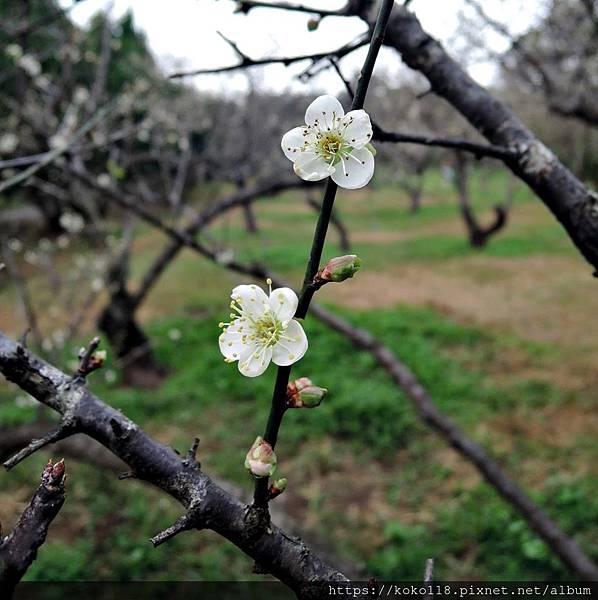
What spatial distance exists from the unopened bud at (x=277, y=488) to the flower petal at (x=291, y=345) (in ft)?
0.59

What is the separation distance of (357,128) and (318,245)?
6.9 inches

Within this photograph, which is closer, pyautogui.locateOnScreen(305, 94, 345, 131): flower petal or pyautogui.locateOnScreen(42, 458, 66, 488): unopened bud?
pyautogui.locateOnScreen(42, 458, 66, 488): unopened bud

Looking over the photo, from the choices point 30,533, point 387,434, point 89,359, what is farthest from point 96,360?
point 387,434

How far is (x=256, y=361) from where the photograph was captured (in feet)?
2.54

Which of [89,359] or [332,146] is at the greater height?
[332,146]

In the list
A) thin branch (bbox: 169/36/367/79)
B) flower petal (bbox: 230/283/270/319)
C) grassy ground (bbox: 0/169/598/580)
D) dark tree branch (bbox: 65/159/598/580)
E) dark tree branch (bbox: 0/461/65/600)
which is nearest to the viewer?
dark tree branch (bbox: 0/461/65/600)

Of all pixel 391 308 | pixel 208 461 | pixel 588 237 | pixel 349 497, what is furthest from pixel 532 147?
pixel 391 308

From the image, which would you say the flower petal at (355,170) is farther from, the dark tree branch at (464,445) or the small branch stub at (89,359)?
the dark tree branch at (464,445)

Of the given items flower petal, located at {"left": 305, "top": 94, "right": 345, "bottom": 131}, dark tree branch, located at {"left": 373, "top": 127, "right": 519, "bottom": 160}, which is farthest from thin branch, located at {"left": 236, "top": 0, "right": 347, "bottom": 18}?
flower petal, located at {"left": 305, "top": 94, "right": 345, "bottom": 131}

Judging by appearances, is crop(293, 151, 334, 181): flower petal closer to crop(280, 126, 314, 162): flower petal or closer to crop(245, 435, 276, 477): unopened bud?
crop(280, 126, 314, 162): flower petal

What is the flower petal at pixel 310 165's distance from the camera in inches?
29.5

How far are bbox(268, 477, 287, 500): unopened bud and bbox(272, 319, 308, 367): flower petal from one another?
0.18m

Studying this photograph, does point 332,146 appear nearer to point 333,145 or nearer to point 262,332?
point 333,145

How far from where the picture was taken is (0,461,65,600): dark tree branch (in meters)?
0.58
